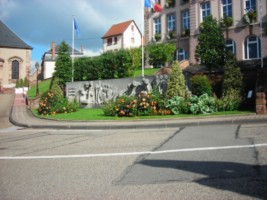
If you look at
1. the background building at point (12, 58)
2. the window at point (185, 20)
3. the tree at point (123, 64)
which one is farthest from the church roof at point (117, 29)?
the tree at point (123, 64)

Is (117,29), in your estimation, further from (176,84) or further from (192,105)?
(192,105)

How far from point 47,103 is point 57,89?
1.84 m

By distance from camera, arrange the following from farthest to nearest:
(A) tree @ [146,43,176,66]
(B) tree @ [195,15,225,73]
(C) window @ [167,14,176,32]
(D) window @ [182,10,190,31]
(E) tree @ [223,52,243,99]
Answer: (C) window @ [167,14,176,32] → (D) window @ [182,10,190,31] → (A) tree @ [146,43,176,66] → (B) tree @ [195,15,225,73] → (E) tree @ [223,52,243,99]

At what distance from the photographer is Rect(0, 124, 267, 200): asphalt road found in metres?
4.74

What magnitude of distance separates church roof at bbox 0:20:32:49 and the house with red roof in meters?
18.0

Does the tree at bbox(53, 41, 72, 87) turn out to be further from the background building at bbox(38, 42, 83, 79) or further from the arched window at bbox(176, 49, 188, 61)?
the background building at bbox(38, 42, 83, 79)

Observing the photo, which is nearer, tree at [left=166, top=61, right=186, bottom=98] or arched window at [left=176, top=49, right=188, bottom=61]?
tree at [left=166, top=61, right=186, bottom=98]

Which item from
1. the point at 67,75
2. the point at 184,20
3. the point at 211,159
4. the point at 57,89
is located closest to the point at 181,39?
the point at 184,20

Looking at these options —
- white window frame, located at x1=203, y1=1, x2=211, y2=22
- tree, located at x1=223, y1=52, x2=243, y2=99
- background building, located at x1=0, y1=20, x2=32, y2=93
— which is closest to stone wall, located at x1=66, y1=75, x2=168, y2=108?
tree, located at x1=223, y1=52, x2=243, y2=99

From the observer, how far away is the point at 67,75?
3011 centimetres

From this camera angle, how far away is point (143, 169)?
6086 millimetres

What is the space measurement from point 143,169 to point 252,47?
1184 inches

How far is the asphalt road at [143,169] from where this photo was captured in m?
4.74

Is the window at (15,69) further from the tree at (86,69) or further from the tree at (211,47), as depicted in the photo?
the tree at (211,47)
